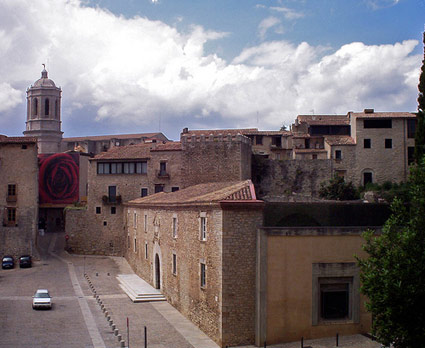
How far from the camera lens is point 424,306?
55.7ft

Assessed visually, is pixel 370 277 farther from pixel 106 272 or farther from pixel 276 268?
pixel 106 272

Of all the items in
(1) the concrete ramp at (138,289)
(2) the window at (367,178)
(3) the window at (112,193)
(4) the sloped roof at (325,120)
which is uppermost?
(4) the sloped roof at (325,120)

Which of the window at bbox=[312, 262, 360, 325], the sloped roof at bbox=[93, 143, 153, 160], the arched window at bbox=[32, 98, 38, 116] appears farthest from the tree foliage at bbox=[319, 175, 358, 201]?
the arched window at bbox=[32, 98, 38, 116]

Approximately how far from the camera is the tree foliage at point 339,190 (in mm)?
48688

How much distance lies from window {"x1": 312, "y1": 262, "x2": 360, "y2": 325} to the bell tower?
3071 inches

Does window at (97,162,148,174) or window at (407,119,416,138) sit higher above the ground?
window at (407,119,416,138)

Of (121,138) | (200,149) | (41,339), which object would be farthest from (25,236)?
(121,138)

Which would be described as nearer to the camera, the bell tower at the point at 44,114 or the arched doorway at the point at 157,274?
the arched doorway at the point at 157,274

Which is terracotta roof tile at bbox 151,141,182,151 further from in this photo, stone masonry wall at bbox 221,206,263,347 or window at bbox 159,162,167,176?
stone masonry wall at bbox 221,206,263,347

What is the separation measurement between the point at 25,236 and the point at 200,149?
18.1m

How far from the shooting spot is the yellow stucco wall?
21.6 m

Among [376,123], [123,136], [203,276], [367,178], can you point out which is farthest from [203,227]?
[123,136]

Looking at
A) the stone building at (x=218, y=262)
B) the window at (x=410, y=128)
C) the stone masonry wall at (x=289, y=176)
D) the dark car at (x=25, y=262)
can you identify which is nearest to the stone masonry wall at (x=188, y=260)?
the stone building at (x=218, y=262)

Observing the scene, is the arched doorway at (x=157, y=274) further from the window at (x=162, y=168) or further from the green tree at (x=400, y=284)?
the green tree at (x=400, y=284)
